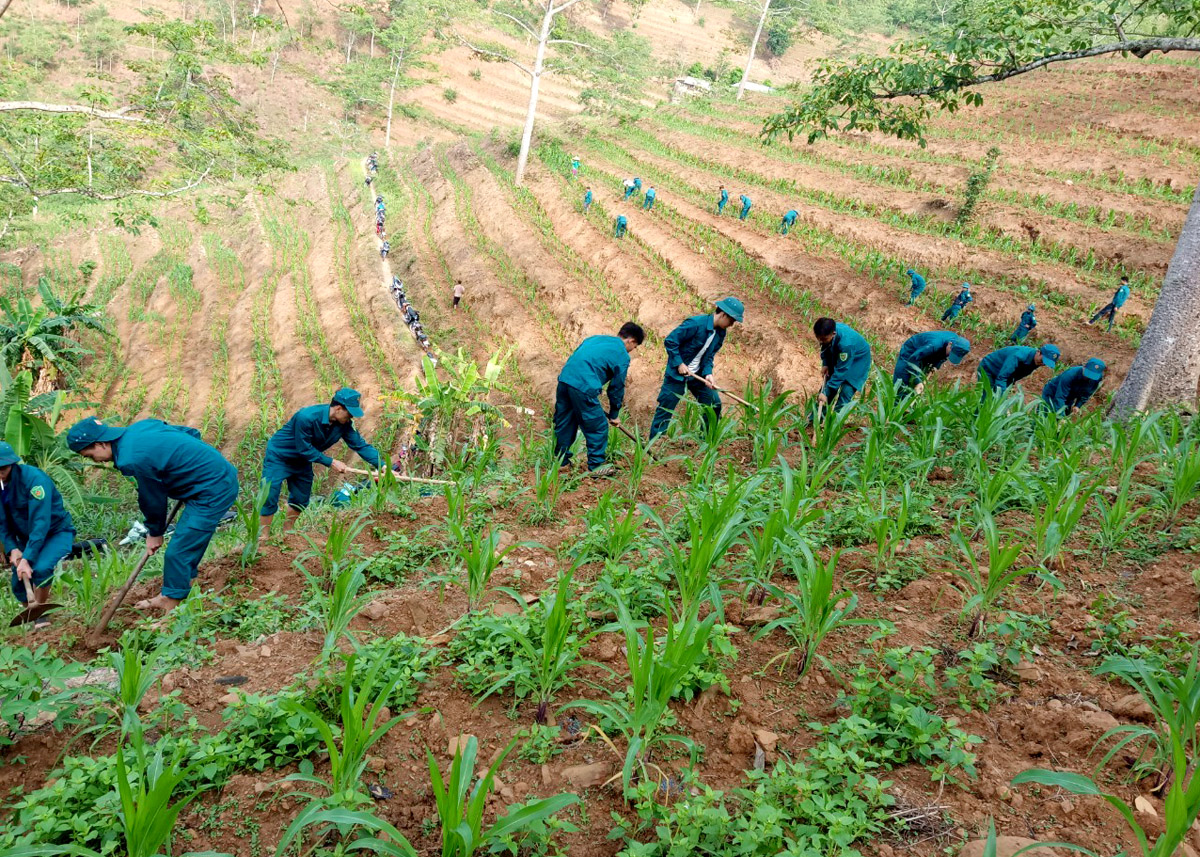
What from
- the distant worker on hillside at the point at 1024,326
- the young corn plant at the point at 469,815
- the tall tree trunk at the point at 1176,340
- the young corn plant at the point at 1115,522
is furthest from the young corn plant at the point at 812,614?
the distant worker on hillside at the point at 1024,326

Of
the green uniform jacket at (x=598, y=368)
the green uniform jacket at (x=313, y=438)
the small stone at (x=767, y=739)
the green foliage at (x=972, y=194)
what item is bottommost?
the green uniform jacket at (x=313, y=438)

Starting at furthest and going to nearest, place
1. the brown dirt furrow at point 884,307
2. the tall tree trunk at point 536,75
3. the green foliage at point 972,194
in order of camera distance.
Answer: the tall tree trunk at point 536,75
the green foliage at point 972,194
the brown dirt furrow at point 884,307

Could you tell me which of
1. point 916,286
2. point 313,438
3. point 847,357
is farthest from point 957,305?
point 313,438

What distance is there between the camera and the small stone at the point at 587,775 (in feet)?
6.77

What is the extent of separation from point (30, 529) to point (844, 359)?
19.6ft

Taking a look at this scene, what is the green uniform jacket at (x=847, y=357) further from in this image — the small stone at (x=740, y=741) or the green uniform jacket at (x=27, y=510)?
the green uniform jacket at (x=27, y=510)

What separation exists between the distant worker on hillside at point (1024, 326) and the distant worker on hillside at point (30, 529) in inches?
445

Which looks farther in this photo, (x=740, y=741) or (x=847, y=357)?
(x=847, y=357)

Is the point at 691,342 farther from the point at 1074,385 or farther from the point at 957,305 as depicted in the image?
the point at 957,305

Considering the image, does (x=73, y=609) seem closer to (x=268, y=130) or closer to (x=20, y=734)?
(x=20, y=734)

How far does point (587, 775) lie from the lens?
2.09 m

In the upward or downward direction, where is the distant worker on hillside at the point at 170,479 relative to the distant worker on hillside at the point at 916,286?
downward

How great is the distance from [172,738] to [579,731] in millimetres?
1318

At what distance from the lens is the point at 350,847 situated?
175cm
